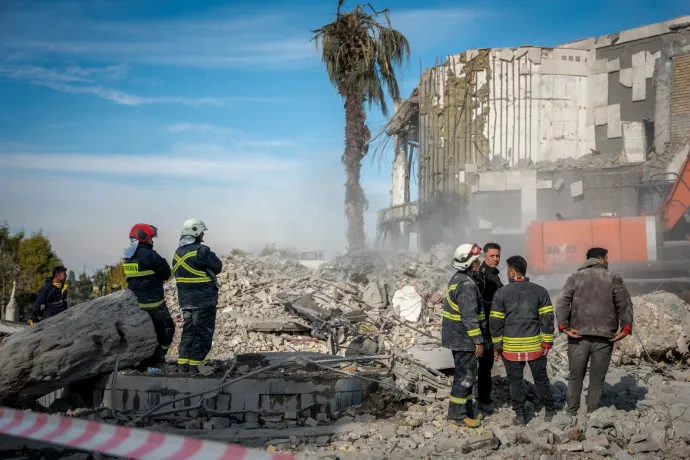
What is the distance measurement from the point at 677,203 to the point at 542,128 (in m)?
12.0

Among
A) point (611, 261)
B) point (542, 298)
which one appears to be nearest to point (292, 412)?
point (542, 298)

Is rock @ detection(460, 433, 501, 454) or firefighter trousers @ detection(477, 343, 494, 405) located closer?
rock @ detection(460, 433, 501, 454)

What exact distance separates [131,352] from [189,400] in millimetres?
960

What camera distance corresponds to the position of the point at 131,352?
7.04 metres

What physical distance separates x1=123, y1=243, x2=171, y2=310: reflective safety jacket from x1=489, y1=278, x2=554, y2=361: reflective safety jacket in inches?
148

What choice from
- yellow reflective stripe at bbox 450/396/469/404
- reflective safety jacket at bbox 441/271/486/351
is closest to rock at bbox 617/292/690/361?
reflective safety jacket at bbox 441/271/486/351

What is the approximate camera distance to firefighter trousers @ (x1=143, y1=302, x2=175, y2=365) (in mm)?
7449

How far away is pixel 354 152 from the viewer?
17750 mm

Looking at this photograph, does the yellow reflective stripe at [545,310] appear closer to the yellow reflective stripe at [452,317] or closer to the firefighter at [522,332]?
the firefighter at [522,332]

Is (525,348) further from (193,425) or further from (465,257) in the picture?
(193,425)

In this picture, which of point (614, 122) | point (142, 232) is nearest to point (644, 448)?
point (142, 232)

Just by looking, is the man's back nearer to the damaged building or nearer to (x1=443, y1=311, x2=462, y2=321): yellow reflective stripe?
(x1=443, y1=311, x2=462, y2=321): yellow reflective stripe

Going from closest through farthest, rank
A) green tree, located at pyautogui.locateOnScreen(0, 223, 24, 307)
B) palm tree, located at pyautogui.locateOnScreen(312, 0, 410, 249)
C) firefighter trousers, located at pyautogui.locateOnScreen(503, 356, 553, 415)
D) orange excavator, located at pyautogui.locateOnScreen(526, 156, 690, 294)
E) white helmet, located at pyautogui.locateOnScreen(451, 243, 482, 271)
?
firefighter trousers, located at pyautogui.locateOnScreen(503, 356, 553, 415), white helmet, located at pyautogui.locateOnScreen(451, 243, 482, 271), orange excavator, located at pyautogui.locateOnScreen(526, 156, 690, 294), palm tree, located at pyautogui.locateOnScreen(312, 0, 410, 249), green tree, located at pyautogui.locateOnScreen(0, 223, 24, 307)

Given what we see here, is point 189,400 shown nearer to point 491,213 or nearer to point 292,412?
point 292,412
